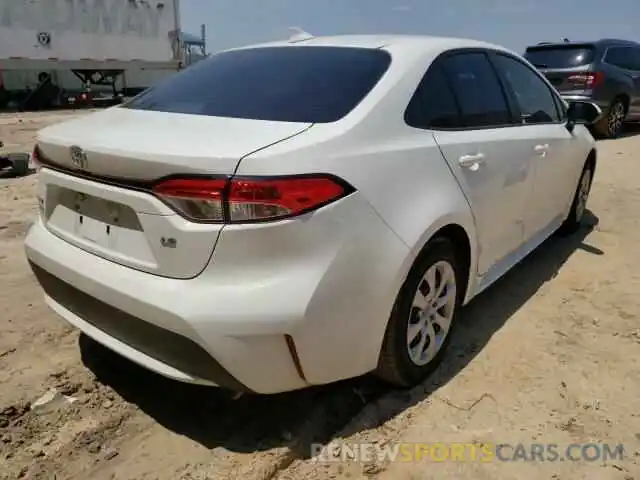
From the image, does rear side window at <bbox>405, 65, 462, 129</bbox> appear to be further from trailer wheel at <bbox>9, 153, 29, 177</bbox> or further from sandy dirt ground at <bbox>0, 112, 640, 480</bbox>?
trailer wheel at <bbox>9, 153, 29, 177</bbox>

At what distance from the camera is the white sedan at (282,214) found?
1.83 m

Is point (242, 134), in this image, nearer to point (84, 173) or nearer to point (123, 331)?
point (84, 173)

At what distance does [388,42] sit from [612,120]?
908cm

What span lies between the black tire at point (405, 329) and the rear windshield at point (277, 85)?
704 mm

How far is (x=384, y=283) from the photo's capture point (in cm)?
209

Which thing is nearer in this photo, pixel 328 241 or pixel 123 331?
pixel 328 241

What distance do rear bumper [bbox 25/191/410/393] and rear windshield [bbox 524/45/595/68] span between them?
8670mm

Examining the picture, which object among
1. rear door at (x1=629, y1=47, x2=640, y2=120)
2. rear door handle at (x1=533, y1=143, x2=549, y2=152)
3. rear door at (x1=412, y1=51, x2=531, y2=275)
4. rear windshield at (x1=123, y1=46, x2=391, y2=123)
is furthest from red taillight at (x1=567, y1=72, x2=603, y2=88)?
rear windshield at (x1=123, y1=46, x2=391, y2=123)

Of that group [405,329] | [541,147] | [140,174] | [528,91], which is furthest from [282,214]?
[528,91]

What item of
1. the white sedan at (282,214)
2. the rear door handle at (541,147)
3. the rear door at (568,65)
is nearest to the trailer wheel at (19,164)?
the white sedan at (282,214)

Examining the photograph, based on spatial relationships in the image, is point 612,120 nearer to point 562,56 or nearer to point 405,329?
point 562,56

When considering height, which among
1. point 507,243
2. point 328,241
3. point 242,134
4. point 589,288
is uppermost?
point 242,134

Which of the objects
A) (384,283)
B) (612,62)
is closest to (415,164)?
(384,283)

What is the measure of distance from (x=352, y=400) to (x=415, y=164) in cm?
107
